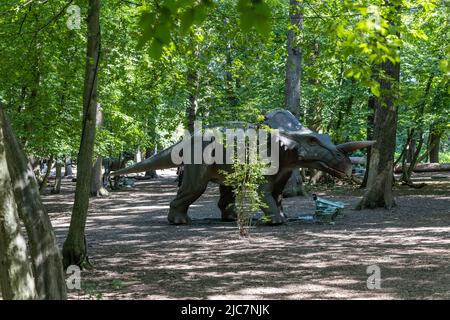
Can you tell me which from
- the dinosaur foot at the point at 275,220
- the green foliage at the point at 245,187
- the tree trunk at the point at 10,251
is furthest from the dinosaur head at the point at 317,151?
the tree trunk at the point at 10,251

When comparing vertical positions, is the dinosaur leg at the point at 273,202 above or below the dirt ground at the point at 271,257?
above

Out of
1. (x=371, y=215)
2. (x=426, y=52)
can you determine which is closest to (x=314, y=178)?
(x=426, y=52)

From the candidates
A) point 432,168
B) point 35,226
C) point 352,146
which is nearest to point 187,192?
point 352,146

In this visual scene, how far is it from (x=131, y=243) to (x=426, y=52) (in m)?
15.8

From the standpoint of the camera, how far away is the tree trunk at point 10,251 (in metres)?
4.01

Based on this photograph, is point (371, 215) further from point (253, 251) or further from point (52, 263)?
point (52, 263)

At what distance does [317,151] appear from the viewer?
1388 cm

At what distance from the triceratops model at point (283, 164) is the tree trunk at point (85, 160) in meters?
5.05

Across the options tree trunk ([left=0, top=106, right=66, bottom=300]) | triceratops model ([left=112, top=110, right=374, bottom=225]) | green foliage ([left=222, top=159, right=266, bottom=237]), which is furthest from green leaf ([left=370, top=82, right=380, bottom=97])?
triceratops model ([left=112, top=110, right=374, bottom=225])

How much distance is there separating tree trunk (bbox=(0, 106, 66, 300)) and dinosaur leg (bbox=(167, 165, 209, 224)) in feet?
29.3

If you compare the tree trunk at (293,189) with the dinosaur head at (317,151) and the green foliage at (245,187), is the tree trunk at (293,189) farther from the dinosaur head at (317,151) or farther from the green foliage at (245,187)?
the green foliage at (245,187)

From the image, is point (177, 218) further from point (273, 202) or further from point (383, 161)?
point (383, 161)

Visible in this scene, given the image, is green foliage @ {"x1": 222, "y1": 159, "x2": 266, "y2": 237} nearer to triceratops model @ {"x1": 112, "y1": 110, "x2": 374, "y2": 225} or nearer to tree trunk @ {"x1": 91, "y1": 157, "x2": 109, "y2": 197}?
triceratops model @ {"x1": 112, "y1": 110, "x2": 374, "y2": 225}

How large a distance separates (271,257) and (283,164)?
4.73 metres
